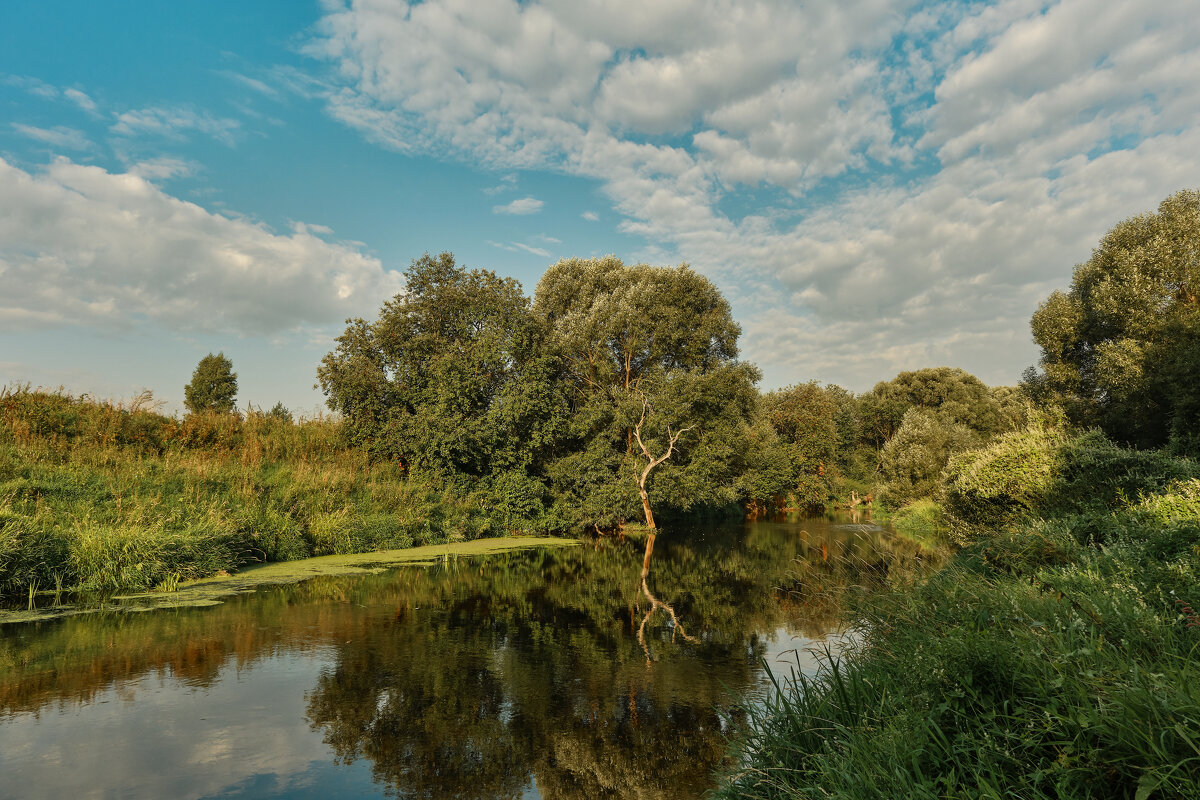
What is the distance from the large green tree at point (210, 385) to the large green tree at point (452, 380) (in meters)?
27.4

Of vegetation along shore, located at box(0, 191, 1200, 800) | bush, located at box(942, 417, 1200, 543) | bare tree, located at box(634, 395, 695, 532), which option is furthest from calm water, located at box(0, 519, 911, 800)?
bare tree, located at box(634, 395, 695, 532)

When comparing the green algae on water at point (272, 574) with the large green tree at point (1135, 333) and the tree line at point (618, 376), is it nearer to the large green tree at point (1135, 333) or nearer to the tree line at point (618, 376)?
the tree line at point (618, 376)

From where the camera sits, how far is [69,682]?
23.4ft

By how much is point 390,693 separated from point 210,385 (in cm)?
4791

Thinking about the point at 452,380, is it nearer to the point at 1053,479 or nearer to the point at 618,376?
the point at 618,376

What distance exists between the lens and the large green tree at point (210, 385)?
149ft

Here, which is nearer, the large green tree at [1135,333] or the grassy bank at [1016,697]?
the grassy bank at [1016,697]

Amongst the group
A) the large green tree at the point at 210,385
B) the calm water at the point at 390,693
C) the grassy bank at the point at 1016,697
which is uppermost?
the large green tree at the point at 210,385

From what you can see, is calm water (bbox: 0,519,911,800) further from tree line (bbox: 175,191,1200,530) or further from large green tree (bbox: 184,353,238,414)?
large green tree (bbox: 184,353,238,414)

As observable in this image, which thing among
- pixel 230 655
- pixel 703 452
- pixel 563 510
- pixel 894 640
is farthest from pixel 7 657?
pixel 703 452

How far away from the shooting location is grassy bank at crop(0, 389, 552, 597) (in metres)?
11.9

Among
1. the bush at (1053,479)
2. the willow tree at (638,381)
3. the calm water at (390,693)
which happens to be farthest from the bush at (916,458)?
the calm water at (390,693)

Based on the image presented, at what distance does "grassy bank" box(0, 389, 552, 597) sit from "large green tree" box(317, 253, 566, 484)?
153 centimetres

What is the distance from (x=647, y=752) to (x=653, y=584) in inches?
376
